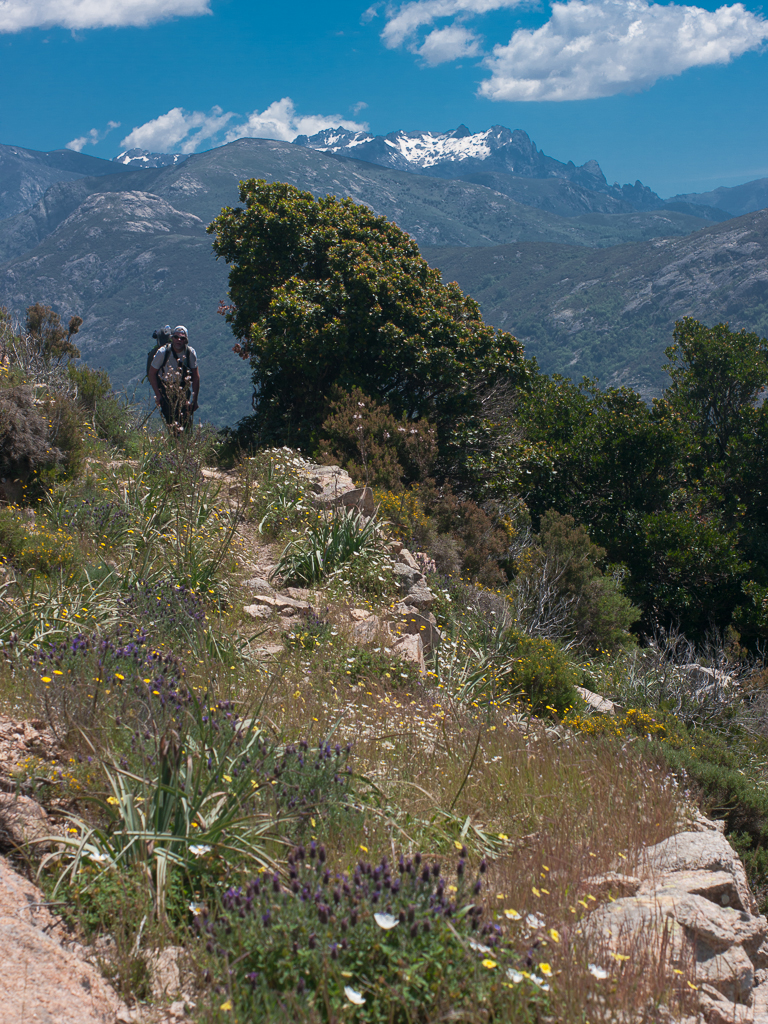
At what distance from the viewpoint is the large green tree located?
443 inches

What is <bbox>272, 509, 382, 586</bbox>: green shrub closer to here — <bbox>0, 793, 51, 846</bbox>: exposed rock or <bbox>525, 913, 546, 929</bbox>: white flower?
<bbox>0, 793, 51, 846</bbox>: exposed rock

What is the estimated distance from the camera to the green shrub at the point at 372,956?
183 centimetres

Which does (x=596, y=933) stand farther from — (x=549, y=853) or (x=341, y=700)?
(x=341, y=700)

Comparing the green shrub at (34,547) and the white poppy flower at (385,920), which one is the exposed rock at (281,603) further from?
the white poppy flower at (385,920)

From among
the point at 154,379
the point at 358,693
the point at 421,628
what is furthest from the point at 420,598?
the point at 154,379

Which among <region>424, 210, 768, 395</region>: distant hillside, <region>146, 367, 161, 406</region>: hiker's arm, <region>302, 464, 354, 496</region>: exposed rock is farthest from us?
<region>424, 210, 768, 395</region>: distant hillside

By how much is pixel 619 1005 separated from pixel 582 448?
466 inches

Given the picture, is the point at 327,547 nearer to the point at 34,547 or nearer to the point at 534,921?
the point at 34,547

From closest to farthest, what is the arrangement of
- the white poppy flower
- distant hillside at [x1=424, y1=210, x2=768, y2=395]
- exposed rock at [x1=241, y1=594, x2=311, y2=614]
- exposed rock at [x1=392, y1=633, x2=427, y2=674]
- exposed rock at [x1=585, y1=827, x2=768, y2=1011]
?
1. the white poppy flower
2. exposed rock at [x1=585, y1=827, x2=768, y2=1011]
3. exposed rock at [x1=392, y1=633, x2=427, y2=674]
4. exposed rock at [x1=241, y1=594, x2=311, y2=614]
5. distant hillside at [x1=424, y1=210, x2=768, y2=395]

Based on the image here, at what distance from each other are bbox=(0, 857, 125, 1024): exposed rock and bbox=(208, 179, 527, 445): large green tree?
353 inches

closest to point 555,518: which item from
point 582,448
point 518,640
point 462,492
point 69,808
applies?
point 462,492

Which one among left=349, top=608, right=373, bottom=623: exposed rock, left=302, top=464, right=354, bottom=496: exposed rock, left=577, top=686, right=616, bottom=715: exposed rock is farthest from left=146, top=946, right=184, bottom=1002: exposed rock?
left=302, top=464, right=354, bottom=496: exposed rock

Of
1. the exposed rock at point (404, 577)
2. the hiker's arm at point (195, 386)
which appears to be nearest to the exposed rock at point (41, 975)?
the exposed rock at point (404, 577)

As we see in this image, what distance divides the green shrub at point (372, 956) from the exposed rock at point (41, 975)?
36 centimetres
